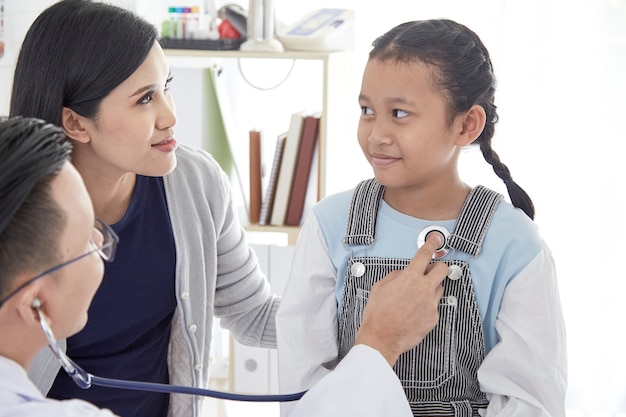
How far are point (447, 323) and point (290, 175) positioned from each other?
1165mm

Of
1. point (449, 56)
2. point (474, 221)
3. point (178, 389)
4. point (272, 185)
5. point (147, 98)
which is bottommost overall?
point (272, 185)

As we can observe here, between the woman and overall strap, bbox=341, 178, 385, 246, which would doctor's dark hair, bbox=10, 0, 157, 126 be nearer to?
the woman

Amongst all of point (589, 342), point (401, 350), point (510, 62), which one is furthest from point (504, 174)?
point (589, 342)

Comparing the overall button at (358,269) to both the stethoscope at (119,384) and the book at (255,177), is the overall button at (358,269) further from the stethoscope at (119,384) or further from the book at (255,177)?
the book at (255,177)

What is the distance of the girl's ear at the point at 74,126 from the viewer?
148 cm

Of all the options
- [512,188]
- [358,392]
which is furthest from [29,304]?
[512,188]

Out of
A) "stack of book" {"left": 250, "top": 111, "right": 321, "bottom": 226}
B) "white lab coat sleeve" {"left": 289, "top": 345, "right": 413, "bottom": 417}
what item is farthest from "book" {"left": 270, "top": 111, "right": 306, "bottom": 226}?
"white lab coat sleeve" {"left": 289, "top": 345, "right": 413, "bottom": 417}

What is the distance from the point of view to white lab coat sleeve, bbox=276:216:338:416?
4.53 ft

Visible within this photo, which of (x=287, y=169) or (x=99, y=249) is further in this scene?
(x=287, y=169)

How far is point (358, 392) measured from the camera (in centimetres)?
119

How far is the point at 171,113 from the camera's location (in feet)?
4.98

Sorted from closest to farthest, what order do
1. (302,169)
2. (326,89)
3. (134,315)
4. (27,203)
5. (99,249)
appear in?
(27,203) → (99,249) → (134,315) → (326,89) → (302,169)

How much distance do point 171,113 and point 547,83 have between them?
1.54m

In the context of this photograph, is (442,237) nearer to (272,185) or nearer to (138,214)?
(138,214)
